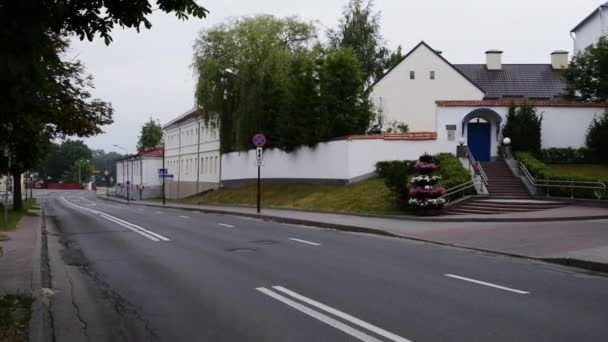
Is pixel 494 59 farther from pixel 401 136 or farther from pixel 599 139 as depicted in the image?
pixel 599 139

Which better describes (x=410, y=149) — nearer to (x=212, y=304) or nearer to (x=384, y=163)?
(x=384, y=163)

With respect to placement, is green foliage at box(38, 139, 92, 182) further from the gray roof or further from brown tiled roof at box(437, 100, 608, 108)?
brown tiled roof at box(437, 100, 608, 108)

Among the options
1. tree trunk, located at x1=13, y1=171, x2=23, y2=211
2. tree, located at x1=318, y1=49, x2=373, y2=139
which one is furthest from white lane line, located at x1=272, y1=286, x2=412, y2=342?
tree trunk, located at x1=13, y1=171, x2=23, y2=211

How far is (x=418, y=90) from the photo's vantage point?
53.4 m

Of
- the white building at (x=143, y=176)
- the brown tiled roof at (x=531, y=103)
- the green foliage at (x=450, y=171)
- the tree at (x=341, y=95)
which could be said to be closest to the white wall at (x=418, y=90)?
the tree at (x=341, y=95)

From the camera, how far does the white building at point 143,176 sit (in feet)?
281

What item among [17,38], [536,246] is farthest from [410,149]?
[17,38]

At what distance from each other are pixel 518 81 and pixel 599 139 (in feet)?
91.1

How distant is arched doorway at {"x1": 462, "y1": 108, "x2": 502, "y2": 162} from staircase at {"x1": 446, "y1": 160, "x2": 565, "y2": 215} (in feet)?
7.58

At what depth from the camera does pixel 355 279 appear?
10.1 meters

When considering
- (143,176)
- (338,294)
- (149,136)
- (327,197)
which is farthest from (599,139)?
(149,136)

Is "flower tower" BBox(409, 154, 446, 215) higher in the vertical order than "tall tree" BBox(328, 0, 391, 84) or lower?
lower

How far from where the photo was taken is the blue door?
33.8 meters

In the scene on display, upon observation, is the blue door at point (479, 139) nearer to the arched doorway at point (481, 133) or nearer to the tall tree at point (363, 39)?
the arched doorway at point (481, 133)
